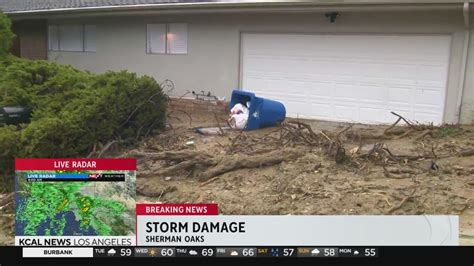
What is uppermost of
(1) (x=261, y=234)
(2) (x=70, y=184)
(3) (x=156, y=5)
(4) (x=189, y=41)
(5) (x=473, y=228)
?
(3) (x=156, y=5)

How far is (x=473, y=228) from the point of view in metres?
3.67

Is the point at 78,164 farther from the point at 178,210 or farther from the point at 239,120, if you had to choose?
the point at 239,120

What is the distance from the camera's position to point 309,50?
10.5m

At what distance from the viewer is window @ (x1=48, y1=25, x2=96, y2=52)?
46.2 feet

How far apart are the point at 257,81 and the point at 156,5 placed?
9.82ft

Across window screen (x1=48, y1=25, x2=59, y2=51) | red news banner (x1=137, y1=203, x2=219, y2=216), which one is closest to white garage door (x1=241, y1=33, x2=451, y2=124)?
window screen (x1=48, y1=25, x2=59, y2=51)

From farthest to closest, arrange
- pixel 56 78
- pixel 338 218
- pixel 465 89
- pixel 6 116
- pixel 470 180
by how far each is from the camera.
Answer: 1. pixel 465 89
2. pixel 56 78
3. pixel 6 116
4. pixel 470 180
5. pixel 338 218

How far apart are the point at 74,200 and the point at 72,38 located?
13621 mm

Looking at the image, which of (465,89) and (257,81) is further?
(257,81)

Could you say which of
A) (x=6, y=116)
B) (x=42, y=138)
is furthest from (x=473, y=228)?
(x=6, y=116)

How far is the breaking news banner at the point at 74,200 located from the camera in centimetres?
205

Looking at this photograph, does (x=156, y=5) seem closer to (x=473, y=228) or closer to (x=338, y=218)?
(x=473, y=228)

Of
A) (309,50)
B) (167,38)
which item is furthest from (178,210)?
(167,38)

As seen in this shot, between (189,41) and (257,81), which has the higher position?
(189,41)
